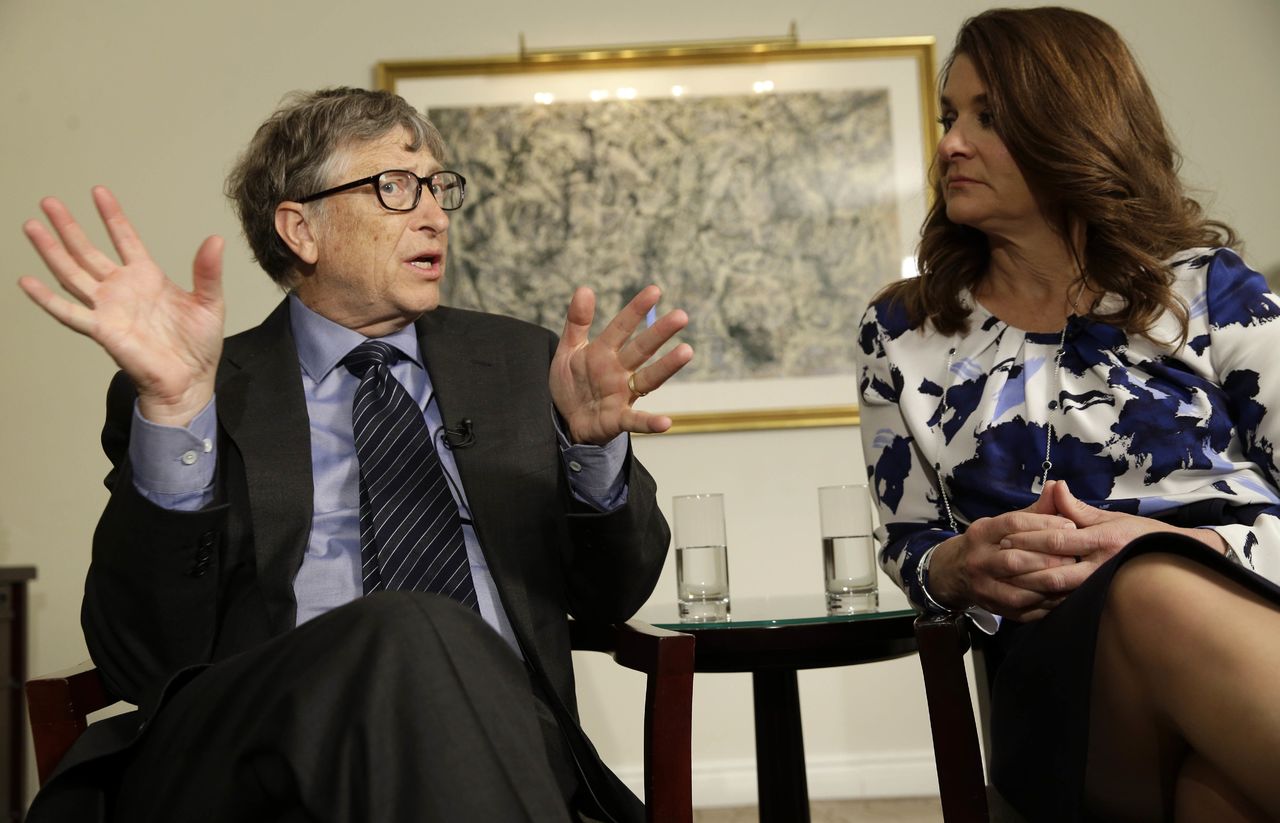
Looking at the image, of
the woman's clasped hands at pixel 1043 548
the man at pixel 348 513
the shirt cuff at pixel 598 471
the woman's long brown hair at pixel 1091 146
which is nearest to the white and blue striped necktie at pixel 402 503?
the man at pixel 348 513

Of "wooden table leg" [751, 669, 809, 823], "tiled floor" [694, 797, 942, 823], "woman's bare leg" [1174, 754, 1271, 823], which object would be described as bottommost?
"tiled floor" [694, 797, 942, 823]

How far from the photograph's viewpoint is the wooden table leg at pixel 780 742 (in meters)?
2.24

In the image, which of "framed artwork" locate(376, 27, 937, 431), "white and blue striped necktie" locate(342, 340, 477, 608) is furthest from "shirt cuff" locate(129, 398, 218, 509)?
"framed artwork" locate(376, 27, 937, 431)

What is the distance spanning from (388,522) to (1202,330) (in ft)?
4.24

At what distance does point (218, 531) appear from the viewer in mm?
1710

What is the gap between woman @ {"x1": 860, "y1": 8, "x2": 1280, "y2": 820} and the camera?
1407mm

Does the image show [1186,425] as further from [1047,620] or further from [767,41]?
[767,41]

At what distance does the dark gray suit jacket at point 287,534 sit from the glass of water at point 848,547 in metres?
0.45

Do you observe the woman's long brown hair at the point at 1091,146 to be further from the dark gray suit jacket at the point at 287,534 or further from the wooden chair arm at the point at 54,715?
the wooden chair arm at the point at 54,715

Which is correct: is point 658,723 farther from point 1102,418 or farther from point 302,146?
point 302,146

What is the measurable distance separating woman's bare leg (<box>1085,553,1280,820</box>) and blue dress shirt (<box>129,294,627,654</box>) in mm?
725

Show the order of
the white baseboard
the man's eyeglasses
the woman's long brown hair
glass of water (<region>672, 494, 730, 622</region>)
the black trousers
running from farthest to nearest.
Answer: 1. the white baseboard
2. glass of water (<region>672, 494, 730, 622</region>)
3. the man's eyeglasses
4. the woman's long brown hair
5. the black trousers

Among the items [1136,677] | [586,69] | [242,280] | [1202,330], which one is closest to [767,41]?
[586,69]

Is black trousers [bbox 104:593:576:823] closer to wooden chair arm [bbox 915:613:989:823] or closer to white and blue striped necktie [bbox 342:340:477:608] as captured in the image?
white and blue striped necktie [bbox 342:340:477:608]
